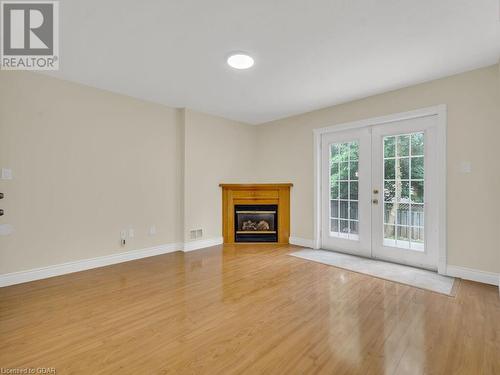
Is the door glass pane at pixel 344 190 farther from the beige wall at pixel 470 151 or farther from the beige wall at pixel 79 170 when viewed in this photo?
the beige wall at pixel 79 170

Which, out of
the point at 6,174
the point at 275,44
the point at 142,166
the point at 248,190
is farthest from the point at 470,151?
the point at 6,174

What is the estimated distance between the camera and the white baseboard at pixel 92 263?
9.55 feet

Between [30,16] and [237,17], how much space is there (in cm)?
171

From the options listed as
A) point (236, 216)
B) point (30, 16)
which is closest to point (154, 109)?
point (30, 16)

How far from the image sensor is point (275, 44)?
8.01 feet

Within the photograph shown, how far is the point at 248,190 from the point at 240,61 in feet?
8.76

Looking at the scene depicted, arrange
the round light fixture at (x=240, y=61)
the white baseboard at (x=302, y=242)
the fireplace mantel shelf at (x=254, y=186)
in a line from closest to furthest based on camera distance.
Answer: the round light fixture at (x=240, y=61)
the white baseboard at (x=302, y=242)
the fireplace mantel shelf at (x=254, y=186)

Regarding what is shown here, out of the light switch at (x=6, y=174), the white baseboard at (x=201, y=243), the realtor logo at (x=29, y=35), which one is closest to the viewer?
the realtor logo at (x=29, y=35)

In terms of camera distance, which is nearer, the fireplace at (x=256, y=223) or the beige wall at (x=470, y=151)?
the beige wall at (x=470, y=151)

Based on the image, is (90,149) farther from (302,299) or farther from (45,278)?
(302,299)

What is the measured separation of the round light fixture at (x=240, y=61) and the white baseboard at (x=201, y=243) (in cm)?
294

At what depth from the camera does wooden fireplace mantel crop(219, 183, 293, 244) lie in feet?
16.2

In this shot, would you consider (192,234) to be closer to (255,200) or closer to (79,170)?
(255,200)

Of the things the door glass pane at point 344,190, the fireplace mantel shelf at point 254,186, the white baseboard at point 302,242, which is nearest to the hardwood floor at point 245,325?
the door glass pane at point 344,190
